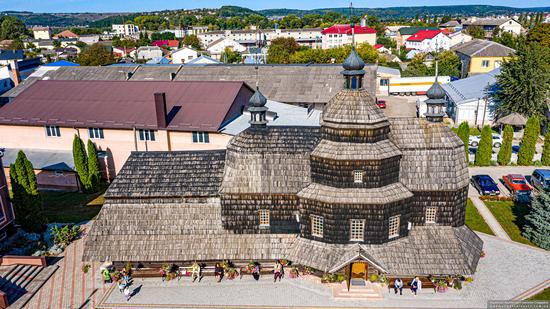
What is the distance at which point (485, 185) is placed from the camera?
127ft

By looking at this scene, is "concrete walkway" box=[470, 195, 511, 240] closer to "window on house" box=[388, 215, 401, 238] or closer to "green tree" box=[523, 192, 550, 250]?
"green tree" box=[523, 192, 550, 250]

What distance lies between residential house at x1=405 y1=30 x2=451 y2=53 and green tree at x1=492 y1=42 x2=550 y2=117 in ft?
282

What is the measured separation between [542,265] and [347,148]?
14901 mm

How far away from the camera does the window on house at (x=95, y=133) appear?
43031 mm

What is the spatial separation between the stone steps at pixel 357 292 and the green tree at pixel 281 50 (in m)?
85.2

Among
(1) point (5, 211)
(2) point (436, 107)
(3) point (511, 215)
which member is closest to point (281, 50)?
(3) point (511, 215)

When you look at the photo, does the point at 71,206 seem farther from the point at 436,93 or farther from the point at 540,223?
the point at 540,223

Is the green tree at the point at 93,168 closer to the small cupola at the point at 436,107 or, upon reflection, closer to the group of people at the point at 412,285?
the group of people at the point at 412,285

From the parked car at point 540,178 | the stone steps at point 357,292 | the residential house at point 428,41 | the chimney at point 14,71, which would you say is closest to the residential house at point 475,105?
the parked car at point 540,178

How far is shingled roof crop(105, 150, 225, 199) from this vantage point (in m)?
27.6

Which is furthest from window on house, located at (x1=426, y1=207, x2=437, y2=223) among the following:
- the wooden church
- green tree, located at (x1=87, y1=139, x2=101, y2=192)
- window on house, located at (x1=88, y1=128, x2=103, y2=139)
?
window on house, located at (x1=88, y1=128, x2=103, y2=139)

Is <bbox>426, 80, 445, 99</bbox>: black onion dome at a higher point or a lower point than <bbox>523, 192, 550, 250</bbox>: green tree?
higher

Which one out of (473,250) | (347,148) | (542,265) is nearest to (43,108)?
(347,148)

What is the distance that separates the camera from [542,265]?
27.9 m
